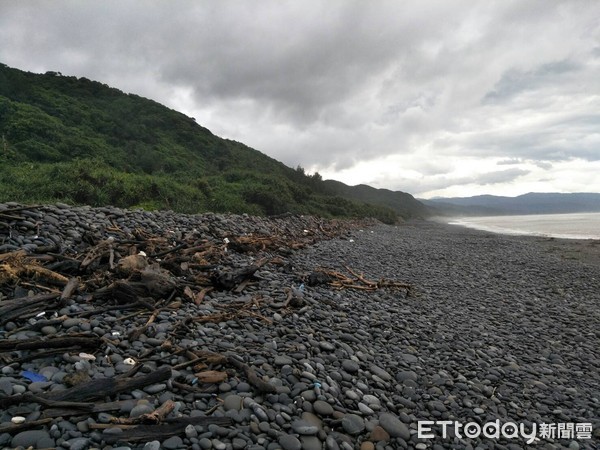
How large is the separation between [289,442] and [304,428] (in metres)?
0.20

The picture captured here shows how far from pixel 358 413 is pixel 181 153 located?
4450cm

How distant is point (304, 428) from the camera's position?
3115mm

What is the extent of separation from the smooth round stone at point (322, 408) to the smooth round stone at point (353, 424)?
15 centimetres

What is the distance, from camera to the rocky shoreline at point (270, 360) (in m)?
3.01

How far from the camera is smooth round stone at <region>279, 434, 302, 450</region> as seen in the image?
2930mm

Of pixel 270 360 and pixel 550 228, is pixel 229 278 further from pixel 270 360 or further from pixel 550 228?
pixel 550 228

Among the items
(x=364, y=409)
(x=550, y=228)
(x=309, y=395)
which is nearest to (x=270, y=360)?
(x=309, y=395)

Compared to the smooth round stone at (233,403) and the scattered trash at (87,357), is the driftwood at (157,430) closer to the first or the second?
the smooth round stone at (233,403)

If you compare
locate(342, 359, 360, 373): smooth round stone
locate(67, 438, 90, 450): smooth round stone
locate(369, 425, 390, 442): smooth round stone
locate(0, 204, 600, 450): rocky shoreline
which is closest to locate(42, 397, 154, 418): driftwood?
locate(0, 204, 600, 450): rocky shoreline

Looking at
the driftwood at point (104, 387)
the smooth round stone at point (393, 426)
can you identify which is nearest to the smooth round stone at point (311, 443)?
the smooth round stone at point (393, 426)

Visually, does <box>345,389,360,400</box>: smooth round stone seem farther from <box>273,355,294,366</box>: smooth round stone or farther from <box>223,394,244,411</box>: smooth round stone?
<box>223,394,244,411</box>: smooth round stone

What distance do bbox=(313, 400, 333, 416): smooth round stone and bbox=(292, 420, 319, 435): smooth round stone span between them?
22cm

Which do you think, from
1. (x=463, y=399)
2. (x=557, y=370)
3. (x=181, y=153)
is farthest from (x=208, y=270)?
(x=181, y=153)

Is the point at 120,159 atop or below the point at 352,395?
atop
